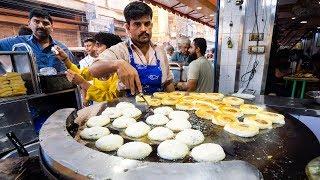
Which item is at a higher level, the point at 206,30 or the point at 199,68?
the point at 206,30

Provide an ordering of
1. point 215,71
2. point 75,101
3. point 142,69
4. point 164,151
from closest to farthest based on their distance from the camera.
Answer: point 164,151, point 142,69, point 75,101, point 215,71

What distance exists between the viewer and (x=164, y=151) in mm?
1421

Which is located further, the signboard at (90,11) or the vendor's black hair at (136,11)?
the signboard at (90,11)

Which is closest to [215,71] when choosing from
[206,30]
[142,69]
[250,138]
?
[142,69]

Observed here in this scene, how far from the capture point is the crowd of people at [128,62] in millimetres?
2439

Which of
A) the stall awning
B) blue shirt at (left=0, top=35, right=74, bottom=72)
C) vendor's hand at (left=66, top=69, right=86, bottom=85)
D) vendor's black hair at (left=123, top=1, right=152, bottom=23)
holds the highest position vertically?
the stall awning

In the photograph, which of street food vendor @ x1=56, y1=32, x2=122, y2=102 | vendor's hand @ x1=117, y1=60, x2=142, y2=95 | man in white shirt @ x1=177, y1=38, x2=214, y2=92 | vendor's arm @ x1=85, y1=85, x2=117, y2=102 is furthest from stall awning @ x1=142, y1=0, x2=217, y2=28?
vendor's hand @ x1=117, y1=60, x2=142, y2=95

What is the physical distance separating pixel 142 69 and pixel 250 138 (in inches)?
65.0

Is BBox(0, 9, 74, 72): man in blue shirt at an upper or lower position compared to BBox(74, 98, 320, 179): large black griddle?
upper

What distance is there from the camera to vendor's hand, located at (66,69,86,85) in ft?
12.0

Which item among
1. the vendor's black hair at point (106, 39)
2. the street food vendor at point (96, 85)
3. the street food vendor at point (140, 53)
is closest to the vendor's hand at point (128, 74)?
the street food vendor at point (140, 53)

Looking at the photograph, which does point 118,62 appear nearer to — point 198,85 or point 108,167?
point 108,167

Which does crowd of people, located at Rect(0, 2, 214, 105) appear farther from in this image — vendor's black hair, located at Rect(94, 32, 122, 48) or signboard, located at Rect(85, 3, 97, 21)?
signboard, located at Rect(85, 3, 97, 21)

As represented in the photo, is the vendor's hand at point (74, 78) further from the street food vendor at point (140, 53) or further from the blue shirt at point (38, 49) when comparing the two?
the street food vendor at point (140, 53)
